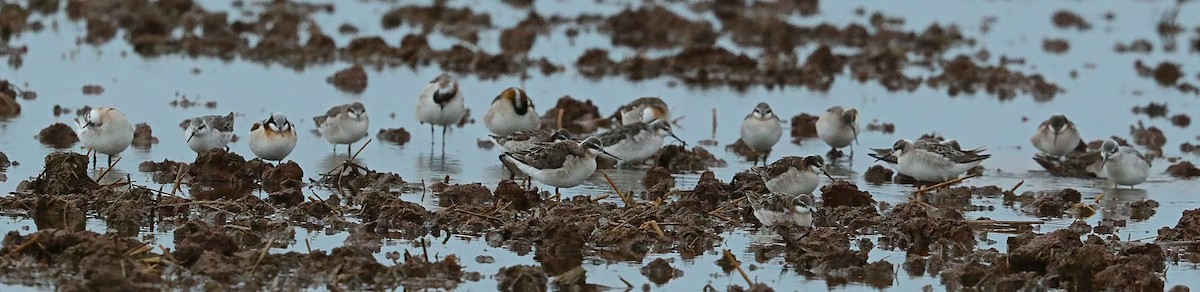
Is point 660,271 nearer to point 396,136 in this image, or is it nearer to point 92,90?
point 396,136

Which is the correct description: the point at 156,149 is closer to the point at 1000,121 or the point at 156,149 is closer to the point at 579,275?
the point at 579,275

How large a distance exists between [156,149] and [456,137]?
3.84 meters

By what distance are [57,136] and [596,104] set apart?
8366 millimetres

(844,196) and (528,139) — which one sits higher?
(528,139)

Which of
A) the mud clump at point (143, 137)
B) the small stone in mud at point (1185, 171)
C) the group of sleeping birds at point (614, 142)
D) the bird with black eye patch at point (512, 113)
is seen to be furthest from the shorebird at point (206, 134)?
the small stone in mud at point (1185, 171)

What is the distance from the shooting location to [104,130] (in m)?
15.4

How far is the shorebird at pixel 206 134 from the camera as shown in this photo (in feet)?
52.6

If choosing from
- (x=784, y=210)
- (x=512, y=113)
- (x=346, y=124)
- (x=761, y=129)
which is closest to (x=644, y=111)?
(x=512, y=113)

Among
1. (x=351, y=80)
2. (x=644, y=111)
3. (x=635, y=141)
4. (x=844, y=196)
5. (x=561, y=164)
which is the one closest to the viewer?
(x=844, y=196)

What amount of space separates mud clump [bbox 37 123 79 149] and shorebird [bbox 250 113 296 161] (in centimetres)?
234

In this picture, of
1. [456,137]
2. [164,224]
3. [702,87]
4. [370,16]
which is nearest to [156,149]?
[456,137]

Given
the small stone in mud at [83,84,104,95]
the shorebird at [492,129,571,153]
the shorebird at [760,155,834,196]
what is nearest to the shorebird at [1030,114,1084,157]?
the shorebird at [760,155,834,196]

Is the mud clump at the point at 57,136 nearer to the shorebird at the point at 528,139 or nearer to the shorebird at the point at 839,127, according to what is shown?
the shorebird at the point at 528,139

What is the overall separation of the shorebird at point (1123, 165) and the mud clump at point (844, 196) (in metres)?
3.51
